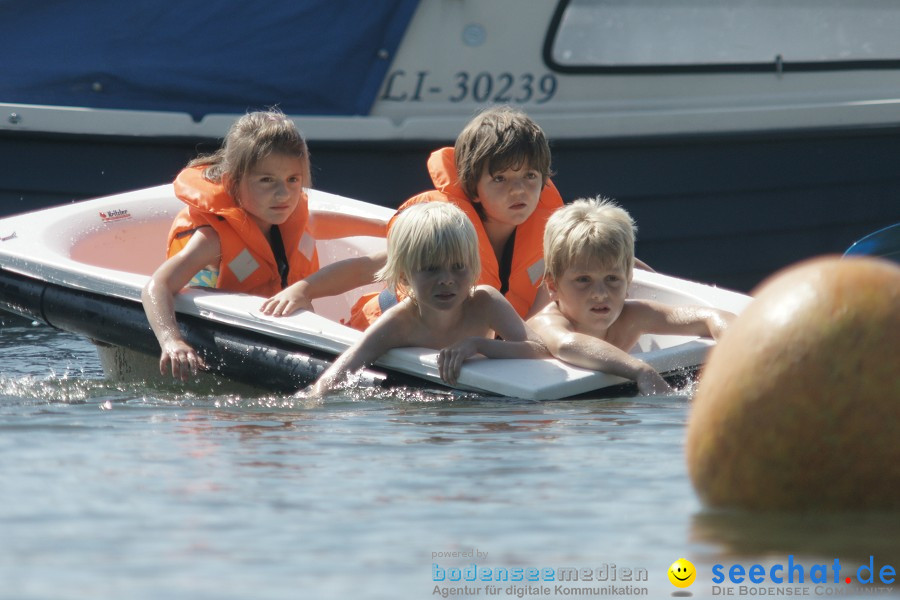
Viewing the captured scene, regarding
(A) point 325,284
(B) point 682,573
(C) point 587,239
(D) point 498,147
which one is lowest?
(B) point 682,573

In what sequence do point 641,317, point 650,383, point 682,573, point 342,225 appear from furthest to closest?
point 342,225
point 641,317
point 650,383
point 682,573

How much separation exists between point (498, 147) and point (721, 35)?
2665mm

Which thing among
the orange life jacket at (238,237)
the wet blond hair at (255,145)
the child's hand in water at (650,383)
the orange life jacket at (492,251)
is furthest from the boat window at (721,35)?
the child's hand in water at (650,383)

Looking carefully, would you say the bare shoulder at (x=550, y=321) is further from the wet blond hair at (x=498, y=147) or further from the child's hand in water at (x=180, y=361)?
the child's hand in water at (x=180, y=361)

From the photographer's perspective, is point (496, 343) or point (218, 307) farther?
point (218, 307)

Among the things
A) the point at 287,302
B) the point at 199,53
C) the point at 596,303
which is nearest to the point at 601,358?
the point at 596,303

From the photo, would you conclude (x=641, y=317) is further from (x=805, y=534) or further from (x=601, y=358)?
(x=805, y=534)

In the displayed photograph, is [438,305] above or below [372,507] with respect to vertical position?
above

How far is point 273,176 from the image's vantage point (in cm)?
503

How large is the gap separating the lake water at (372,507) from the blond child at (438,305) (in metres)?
0.20

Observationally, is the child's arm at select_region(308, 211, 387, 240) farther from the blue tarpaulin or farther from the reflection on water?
the reflection on water

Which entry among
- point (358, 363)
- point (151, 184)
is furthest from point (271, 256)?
point (151, 184)

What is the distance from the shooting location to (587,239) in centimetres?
444

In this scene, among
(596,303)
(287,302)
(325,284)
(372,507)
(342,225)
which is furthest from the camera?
(342,225)
